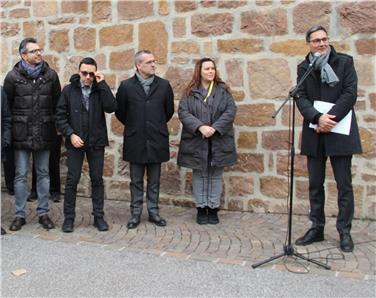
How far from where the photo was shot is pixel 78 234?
17.6ft

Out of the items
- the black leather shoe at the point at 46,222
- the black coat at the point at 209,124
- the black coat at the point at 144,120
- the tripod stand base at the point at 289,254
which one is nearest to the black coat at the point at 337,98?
the tripod stand base at the point at 289,254

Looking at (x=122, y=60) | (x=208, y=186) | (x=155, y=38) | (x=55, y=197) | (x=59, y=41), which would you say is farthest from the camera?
(x=59, y=41)

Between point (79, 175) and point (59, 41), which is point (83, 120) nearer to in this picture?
point (79, 175)

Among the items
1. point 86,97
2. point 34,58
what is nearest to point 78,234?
point 86,97

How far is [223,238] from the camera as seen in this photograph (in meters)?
5.22

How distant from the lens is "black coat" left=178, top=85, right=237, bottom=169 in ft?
18.3

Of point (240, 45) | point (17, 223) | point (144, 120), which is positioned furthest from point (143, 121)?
point (17, 223)

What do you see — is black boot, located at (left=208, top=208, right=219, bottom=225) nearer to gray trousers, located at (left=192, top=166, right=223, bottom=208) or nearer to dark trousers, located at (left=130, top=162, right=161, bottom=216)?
gray trousers, located at (left=192, top=166, right=223, bottom=208)

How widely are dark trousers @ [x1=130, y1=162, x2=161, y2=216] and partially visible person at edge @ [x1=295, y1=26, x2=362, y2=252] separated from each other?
64.6 inches

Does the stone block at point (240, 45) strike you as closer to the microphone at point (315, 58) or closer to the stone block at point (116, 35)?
the stone block at point (116, 35)

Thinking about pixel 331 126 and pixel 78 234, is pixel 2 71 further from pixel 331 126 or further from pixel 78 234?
pixel 331 126

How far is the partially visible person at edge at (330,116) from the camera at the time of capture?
461 centimetres

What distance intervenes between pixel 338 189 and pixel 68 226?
2.66m

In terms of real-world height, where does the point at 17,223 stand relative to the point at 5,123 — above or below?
below
